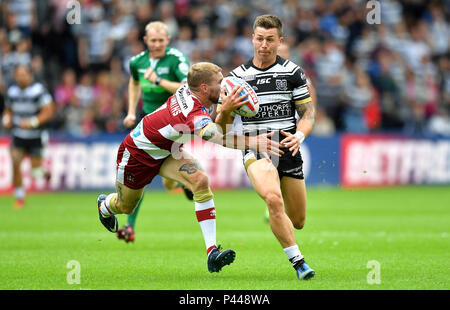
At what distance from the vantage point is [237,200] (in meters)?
18.6

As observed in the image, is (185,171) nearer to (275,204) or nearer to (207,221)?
(207,221)

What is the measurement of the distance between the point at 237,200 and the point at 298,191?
9900mm

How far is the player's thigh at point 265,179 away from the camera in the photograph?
26.4 feet

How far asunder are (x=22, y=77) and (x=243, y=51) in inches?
287

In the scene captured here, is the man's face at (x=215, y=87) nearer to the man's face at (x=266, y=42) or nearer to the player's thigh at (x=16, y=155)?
the man's face at (x=266, y=42)

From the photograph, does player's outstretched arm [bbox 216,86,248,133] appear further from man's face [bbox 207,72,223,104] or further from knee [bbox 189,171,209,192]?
knee [bbox 189,171,209,192]

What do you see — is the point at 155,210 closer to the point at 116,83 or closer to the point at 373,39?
the point at 116,83

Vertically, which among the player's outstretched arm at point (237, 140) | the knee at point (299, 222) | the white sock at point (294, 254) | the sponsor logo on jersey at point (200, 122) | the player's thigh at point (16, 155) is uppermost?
the sponsor logo on jersey at point (200, 122)

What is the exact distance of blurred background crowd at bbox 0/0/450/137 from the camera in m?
20.8

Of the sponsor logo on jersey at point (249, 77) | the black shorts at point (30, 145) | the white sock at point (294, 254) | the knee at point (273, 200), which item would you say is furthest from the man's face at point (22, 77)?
the white sock at point (294, 254)

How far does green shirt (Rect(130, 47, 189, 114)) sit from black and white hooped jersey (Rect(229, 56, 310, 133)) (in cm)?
324

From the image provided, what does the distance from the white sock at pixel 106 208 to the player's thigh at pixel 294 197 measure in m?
2.06

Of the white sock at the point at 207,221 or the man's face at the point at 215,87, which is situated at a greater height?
the man's face at the point at 215,87
